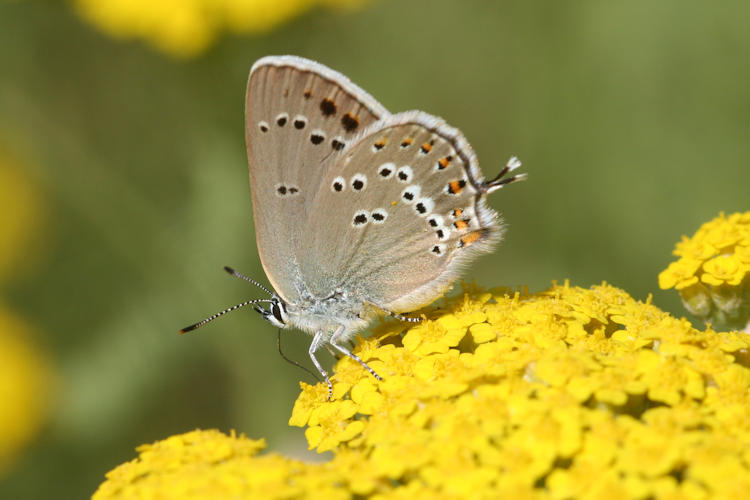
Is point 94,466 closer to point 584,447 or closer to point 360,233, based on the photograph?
point 360,233

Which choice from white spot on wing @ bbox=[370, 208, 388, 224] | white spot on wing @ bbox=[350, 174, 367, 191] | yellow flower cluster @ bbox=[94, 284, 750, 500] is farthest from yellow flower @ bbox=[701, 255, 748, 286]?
white spot on wing @ bbox=[350, 174, 367, 191]

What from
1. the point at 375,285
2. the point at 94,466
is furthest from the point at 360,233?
the point at 94,466

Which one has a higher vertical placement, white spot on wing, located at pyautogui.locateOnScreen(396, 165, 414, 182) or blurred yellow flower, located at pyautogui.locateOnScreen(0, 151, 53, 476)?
blurred yellow flower, located at pyautogui.locateOnScreen(0, 151, 53, 476)

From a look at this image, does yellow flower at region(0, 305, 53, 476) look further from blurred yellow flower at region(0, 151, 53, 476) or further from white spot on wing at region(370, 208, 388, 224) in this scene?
white spot on wing at region(370, 208, 388, 224)

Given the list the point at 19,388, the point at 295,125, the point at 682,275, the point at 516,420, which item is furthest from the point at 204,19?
the point at 516,420

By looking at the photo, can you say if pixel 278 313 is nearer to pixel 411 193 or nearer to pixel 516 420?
pixel 411 193

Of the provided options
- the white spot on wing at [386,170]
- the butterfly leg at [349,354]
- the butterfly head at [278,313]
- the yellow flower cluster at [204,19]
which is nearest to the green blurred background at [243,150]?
the yellow flower cluster at [204,19]

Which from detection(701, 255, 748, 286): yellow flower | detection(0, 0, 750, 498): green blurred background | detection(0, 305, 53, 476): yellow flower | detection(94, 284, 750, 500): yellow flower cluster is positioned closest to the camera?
detection(94, 284, 750, 500): yellow flower cluster
